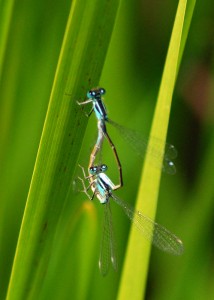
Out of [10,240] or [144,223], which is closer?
[144,223]

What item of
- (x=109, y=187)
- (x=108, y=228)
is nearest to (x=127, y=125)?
(x=109, y=187)

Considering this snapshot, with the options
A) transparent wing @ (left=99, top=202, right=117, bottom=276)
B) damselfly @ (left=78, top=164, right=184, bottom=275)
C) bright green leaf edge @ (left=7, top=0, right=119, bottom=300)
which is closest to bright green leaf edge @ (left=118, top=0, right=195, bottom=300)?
bright green leaf edge @ (left=7, top=0, right=119, bottom=300)

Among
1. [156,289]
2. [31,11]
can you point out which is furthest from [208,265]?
[31,11]

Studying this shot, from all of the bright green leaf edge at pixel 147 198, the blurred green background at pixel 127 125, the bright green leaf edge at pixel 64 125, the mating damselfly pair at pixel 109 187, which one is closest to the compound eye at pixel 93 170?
the mating damselfly pair at pixel 109 187

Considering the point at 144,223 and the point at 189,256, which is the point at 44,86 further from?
the point at 189,256

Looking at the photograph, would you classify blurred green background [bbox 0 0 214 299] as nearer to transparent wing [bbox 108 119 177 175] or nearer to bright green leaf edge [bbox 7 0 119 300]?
transparent wing [bbox 108 119 177 175]

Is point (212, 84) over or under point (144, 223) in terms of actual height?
over
